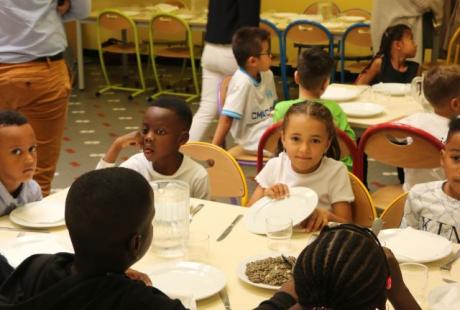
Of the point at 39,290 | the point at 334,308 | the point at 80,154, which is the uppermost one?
the point at 334,308

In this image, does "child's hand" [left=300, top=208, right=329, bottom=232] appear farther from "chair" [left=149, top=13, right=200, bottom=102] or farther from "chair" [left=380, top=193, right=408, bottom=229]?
"chair" [left=149, top=13, right=200, bottom=102]

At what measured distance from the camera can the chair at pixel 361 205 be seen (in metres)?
2.59

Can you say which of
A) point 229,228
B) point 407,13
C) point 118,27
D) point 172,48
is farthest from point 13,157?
point 172,48

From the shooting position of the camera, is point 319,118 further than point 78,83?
No

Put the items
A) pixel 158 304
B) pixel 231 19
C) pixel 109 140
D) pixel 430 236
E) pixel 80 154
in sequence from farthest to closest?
pixel 109 140 < pixel 80 154 < pixel 231 19 < pixel 430 236 < pixel 158 304

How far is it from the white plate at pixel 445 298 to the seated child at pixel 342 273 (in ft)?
1.58

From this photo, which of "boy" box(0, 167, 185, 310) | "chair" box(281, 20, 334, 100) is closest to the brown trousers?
"boy" box(0, 167, 185, 310)

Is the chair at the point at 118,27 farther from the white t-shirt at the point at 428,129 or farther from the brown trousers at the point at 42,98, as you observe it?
the white t-shirt at the point at 428,129

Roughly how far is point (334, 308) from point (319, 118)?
1.46 meters

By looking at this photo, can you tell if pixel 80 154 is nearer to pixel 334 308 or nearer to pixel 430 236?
pixel 430 236

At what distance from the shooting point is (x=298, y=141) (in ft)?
8.66

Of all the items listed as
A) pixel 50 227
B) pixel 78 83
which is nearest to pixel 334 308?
pixel 50 227

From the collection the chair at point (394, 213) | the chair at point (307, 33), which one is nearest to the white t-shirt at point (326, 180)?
the chair at point (394, 213)

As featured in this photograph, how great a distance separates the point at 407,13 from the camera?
575 centimetres
